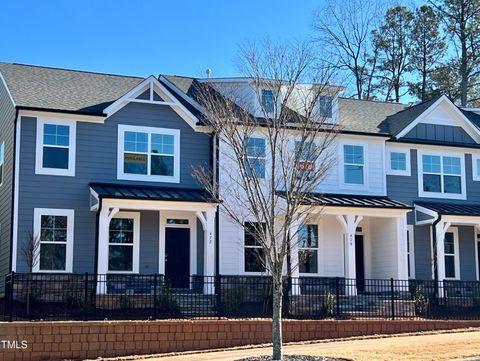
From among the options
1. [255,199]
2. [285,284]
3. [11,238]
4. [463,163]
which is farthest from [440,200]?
[11,238]

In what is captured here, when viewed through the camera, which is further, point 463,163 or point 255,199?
point 463,163

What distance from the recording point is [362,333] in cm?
1891

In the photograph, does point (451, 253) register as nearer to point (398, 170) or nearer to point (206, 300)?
point (398, 170)

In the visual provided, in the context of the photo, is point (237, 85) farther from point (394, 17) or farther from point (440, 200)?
point (394, 17)

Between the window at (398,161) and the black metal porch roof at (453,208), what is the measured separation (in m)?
1.41

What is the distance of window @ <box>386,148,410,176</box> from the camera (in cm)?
2694

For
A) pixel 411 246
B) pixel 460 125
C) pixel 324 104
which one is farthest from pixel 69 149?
pixel 460 125

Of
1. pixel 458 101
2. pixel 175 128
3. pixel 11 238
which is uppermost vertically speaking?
pixel 458 101

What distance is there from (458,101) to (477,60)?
2.78 metres

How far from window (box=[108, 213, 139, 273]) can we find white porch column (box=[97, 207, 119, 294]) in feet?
4.34

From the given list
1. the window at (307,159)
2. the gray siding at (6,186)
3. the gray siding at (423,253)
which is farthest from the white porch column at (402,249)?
the gray siding at (6,186)

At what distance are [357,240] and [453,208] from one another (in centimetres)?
385

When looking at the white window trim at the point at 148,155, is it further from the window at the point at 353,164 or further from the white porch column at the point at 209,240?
the window at the point at 353,164

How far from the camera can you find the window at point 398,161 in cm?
2694
